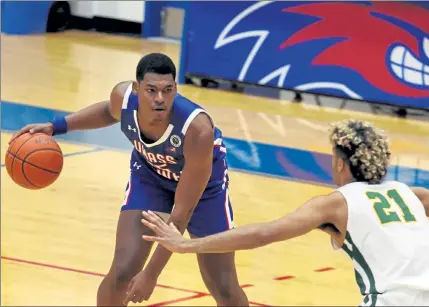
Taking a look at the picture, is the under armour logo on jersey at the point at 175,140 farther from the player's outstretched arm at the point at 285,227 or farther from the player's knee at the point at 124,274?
the player's outstretched arm at the point at 285,227

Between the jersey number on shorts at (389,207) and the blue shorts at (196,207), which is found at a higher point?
the jersey number on shorts at (389,207)

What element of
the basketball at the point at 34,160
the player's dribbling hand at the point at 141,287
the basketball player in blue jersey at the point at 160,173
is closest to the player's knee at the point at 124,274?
the basketball player in blue jersey at the point at 160,173

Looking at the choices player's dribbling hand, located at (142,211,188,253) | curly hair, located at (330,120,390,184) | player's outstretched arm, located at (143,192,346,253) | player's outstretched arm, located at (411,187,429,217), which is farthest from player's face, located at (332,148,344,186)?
player's dribbling hand, located at (142,211,188,253)

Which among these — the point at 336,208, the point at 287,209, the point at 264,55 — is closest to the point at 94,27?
the point at 264,55

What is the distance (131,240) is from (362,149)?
172cm

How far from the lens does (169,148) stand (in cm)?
532

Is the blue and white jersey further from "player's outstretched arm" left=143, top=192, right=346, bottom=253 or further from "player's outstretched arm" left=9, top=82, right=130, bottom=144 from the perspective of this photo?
"player's outstretched arm" left=143, top=192, right=346, bottom=253

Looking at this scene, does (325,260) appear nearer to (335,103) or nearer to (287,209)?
(287,209)

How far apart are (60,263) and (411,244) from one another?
13.5 ft

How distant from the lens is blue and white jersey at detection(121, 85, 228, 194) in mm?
5250

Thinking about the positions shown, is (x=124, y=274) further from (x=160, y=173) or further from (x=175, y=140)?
(x=175, y=140)

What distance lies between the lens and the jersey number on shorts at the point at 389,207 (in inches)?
168

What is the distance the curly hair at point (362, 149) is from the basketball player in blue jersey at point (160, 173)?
970 millimetres

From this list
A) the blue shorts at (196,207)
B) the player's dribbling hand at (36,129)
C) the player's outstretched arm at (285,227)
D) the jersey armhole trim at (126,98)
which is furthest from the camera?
the blue shorts at (196,207)
